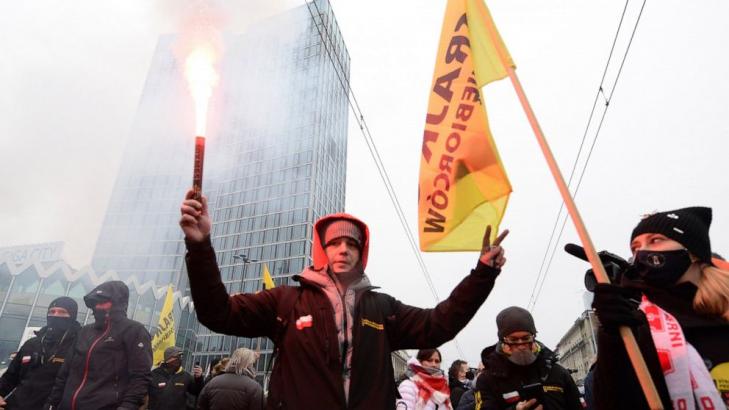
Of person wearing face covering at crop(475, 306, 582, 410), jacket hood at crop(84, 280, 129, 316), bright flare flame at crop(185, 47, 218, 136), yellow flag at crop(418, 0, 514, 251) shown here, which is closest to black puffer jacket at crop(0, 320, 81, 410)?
jacket hood at crop(84, 280, 129, 316)

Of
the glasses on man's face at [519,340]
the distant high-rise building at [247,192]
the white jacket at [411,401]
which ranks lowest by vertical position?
the white jacket at [411,401]

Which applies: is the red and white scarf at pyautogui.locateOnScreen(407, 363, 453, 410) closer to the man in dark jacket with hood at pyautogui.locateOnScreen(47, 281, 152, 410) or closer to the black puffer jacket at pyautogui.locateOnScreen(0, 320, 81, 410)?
the man in dark jacket with hood at pyautogui.locateOnScreen(47, 281, 152, 410)

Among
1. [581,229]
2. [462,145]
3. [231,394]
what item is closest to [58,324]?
[231,394]

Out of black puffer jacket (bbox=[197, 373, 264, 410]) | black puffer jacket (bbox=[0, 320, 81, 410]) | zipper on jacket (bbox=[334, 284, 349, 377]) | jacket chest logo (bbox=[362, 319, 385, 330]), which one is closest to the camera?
zipper on jacket (bbox=[334, 284, 349, 377])

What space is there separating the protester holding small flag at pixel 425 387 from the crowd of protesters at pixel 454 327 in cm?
96

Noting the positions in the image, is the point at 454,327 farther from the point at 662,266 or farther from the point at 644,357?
the point at 662,266

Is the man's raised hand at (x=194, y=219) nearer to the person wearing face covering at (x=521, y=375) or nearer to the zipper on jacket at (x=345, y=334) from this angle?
the zipper on jacket at (x=345, y=334)

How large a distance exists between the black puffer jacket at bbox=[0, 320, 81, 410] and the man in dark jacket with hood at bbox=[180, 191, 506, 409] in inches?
127

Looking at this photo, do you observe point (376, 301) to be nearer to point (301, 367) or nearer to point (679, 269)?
point (301, 367)

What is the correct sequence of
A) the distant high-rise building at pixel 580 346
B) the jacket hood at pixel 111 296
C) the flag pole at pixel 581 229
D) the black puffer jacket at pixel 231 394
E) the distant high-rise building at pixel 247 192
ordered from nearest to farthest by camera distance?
the flag pole at pixel 581 229 < the jacket hood at pixel 111 296 < the black puffer jacket at pixel 231 394 < the distant high-rise building at pixel 247 192 < the distant high-rise building at pixel 580 346

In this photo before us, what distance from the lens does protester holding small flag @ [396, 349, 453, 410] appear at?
4.19 meters

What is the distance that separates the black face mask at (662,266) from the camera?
1784mm

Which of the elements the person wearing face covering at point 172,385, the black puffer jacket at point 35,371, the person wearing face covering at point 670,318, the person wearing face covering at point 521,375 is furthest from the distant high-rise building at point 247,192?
the person wearing face covering at point 670,318

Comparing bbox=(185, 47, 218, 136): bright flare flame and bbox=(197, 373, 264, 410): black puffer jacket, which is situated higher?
bbox=(185, 47, 218, 136): bright flare flame
